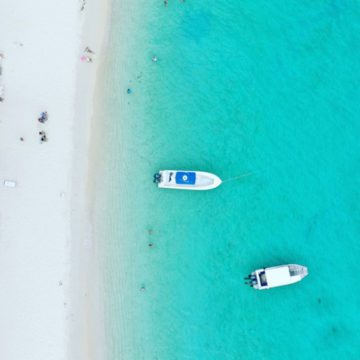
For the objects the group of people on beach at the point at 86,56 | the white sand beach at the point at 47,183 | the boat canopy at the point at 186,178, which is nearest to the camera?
the white sand beach at the point at 47,183

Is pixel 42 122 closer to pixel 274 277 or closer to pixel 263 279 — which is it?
pixel 263 279

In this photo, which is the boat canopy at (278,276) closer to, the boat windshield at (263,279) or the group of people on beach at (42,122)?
the boat windshield at (263,279)

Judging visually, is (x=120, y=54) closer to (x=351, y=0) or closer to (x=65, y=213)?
(x=65, y=213)

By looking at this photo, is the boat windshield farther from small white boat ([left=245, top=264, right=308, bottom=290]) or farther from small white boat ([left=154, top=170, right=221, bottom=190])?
small white boat ([left=154, top=170, right=221, bottom=190])

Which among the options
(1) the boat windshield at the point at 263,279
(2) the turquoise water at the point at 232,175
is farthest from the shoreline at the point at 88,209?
(1) the boat windshield at the point at 263,279

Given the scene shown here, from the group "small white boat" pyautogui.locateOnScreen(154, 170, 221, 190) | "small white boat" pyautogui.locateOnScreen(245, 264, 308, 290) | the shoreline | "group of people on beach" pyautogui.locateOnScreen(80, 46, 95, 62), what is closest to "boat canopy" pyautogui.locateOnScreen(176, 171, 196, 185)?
"small white boat" pyautogui.locateOnScreen(154, 170, 221, 190)

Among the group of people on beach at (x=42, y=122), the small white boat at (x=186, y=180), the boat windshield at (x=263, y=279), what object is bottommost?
the boat windshield at (x=263, y=279)
